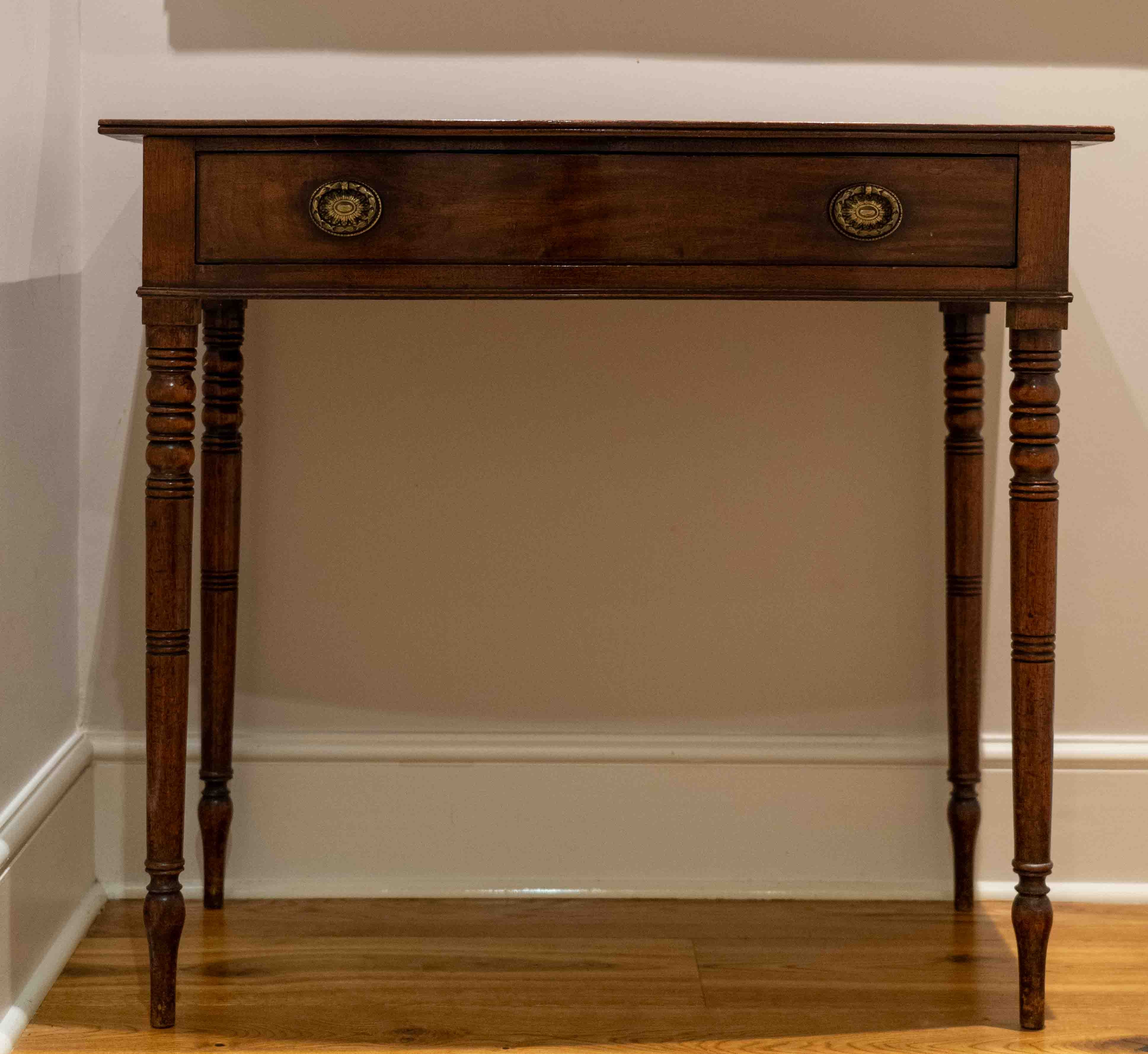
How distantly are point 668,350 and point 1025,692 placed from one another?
2.19ft

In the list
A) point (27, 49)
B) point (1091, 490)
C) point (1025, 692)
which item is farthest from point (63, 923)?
point (1091, 490)

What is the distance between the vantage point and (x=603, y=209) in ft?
4.29

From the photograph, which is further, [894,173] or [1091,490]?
[1091,490]

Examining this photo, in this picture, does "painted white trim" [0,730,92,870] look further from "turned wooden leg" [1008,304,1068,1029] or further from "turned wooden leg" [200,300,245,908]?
"turned wooden leg" [1008,304,1068,1029]

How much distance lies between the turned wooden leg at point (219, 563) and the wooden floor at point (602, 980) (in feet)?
0.42

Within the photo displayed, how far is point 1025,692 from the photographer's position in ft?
4.52

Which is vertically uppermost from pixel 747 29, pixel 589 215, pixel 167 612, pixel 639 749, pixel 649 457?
pixel 747 29

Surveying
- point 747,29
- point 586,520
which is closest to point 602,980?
point 586,520

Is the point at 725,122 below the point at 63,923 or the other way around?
the other way around

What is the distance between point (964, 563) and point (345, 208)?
87cm

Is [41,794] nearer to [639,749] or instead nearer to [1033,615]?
[639,749]

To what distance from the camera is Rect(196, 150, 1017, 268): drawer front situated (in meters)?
1.30

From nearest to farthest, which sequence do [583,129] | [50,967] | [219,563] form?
[583,129] → [50,967] → [219,563]

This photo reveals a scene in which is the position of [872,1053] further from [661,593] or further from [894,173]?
[894,173]
